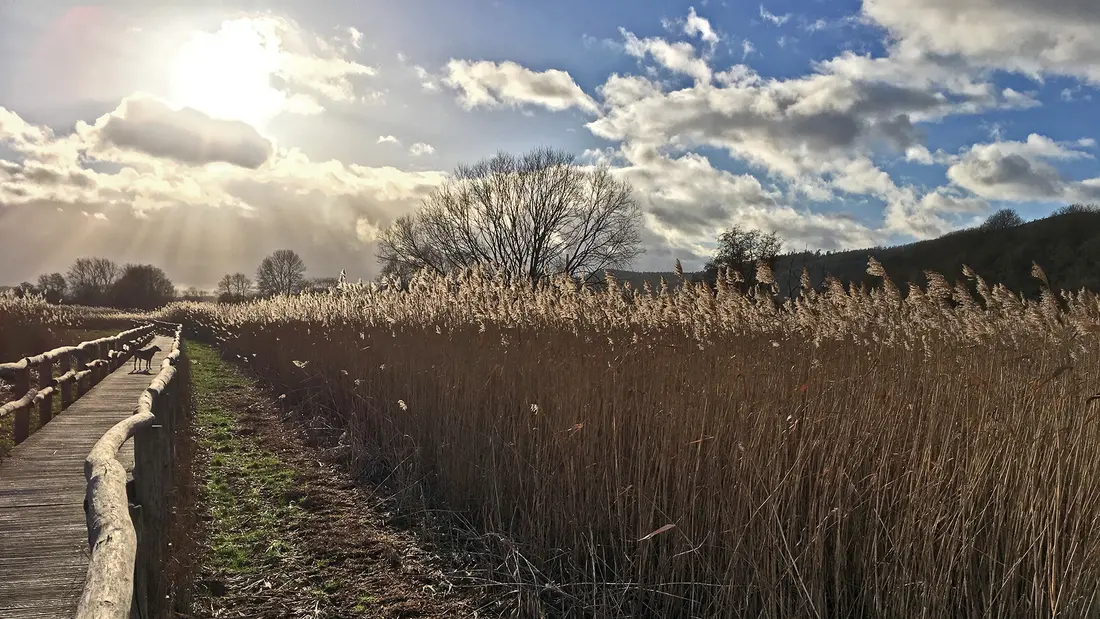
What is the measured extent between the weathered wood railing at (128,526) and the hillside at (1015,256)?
30.6 m

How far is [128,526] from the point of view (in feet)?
8.57

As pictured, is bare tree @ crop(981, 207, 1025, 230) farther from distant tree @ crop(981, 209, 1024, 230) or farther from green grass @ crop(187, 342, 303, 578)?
green grass @ crop(187, 342, 303, 578)

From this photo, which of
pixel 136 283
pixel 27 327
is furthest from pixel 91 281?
pixel 27 327

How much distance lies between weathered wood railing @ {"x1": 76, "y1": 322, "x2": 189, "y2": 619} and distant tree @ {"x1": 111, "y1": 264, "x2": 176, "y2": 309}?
91.7 m

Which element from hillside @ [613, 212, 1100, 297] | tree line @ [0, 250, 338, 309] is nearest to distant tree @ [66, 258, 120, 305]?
tree line @ [0, 250, 338, 309]

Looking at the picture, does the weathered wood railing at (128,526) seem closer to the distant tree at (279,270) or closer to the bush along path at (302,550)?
the bush along path at (302,550)

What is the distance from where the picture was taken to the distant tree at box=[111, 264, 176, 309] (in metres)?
84.2

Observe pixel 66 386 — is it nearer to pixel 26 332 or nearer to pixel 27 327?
pixel 26 332

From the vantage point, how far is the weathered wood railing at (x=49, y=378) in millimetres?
7051

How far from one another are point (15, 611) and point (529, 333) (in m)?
4.25

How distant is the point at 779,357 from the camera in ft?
14.9

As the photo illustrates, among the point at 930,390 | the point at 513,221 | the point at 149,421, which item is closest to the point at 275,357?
the point at 149,421

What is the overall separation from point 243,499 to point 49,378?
432cm

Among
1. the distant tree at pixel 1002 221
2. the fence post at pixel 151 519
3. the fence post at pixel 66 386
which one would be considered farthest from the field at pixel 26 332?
the distant tree at pixel 1002 221
